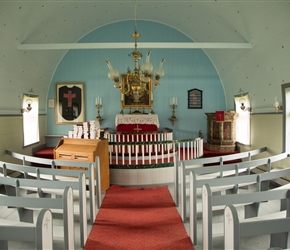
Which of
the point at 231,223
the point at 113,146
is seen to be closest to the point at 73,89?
the point at 113,146

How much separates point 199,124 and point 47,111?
571 cm

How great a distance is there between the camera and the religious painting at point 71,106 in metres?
9.70

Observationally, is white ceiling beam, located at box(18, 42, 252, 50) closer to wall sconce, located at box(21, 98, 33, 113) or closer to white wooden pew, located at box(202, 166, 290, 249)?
wall sconce, located at box(21, 98, 33, 113)

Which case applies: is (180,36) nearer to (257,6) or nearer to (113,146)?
(257,6)

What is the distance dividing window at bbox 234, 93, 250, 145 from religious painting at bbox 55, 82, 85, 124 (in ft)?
17.9

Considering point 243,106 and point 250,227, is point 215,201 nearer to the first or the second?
point 250,227

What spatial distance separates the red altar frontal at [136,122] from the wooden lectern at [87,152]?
2940 mm

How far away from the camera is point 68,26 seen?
8.09 meters

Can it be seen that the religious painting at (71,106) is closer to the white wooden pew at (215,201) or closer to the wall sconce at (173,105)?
the wall sconce at (173,105)

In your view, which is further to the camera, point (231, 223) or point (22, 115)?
point (22, 115)

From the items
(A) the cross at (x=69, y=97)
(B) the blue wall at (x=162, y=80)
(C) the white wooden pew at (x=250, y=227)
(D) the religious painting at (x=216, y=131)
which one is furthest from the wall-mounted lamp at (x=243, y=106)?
(C) the white wooden pew at (x=250, y=227)

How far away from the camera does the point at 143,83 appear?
591cm

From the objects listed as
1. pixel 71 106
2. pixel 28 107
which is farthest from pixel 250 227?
pixel 71 106

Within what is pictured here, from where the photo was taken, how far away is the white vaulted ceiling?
5.41m
